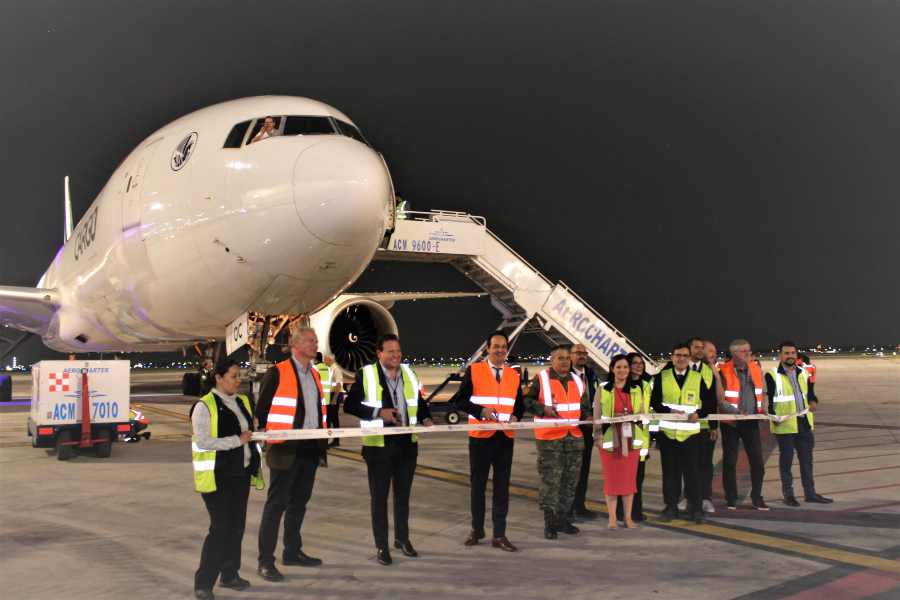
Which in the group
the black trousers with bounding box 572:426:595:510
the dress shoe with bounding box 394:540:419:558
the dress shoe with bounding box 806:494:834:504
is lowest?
the dress shoe with bounding box 806:494:834:504

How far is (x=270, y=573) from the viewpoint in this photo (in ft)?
16.7

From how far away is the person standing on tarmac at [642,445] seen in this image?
22.8 feet

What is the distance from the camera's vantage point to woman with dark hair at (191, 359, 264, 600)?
187 inches

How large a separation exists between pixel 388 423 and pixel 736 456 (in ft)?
13.0

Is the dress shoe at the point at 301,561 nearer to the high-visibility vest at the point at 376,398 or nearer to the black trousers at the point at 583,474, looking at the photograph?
the high-visibility vest at the point at 376,398

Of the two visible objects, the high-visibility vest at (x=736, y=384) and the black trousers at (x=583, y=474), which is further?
the high-visibility vest at (x=736, y=384)

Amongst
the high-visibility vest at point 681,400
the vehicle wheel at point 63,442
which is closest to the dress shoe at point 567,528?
the high-visibility vest at point 681,400

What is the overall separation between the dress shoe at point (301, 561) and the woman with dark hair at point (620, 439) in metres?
2.56

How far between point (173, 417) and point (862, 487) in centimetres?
1369

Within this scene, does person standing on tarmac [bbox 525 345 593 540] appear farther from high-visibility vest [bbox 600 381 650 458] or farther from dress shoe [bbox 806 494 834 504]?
dress shoe [bbox 806 494 834 504]

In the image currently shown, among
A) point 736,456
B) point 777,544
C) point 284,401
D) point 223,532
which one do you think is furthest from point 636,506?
point 223,532

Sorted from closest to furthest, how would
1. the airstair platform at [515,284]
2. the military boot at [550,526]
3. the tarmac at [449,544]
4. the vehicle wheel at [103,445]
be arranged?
1. the tarmac at [449,544]
2. the military boot at [550,526]
3. the vehicle wheel at [103,445]
4. the airstair platform at [515,284]

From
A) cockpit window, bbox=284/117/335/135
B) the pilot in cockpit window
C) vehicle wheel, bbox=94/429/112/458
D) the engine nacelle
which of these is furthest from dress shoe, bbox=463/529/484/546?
the engine nacelle

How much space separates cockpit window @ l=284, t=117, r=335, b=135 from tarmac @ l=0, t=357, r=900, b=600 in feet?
13.7
